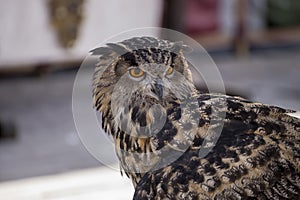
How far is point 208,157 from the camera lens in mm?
2281

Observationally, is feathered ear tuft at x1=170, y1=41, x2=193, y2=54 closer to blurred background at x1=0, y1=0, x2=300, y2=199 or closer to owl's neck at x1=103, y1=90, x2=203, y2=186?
owl's neck at x1=103, y1=90, x2=203, y2=186

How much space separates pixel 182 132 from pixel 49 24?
3659mm

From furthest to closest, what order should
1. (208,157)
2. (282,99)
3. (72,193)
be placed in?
(282,99), (72,193), (208,157)

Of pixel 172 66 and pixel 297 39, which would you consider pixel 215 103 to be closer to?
pixel 172 66

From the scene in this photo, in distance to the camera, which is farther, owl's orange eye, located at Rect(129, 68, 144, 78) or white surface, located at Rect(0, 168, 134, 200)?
white surface, located at Rect(0, 168, 134, 200)

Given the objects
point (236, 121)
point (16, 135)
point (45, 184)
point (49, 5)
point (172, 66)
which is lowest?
point (16, 135)

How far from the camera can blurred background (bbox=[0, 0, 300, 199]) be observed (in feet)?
14.4

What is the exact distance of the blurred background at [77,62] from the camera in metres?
4.38

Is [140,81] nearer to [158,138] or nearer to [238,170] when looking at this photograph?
[158,138]

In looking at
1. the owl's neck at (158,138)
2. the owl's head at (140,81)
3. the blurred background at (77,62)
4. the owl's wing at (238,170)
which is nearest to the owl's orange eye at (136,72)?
the owl's head at (140,81)

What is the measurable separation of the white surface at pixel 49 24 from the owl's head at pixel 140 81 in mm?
3374

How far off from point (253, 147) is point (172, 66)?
0.37 m

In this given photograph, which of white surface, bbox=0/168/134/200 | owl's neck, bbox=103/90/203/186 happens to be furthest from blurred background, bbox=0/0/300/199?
owl's neck, bbox=103/90/203/186

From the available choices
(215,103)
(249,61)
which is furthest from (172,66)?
(249,61)
